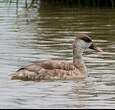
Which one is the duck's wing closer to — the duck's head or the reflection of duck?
the reflection of duck

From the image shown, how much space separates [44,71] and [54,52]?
3.17m

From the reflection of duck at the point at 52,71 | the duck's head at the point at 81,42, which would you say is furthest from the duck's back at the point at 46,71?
the duck's head at the point at 81,42

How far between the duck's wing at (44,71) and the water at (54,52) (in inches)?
9.7

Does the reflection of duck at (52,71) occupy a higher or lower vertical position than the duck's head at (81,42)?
lower

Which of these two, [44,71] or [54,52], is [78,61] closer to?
[44,71]

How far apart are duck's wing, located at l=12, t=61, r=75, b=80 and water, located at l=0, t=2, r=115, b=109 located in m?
0.25

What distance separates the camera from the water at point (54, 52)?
28.6 feet

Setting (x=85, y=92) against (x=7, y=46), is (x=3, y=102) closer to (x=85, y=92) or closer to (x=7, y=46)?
(x=85, y=92)

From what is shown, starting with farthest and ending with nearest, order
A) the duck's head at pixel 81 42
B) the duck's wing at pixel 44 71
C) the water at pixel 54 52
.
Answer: the duck's head at pixel 81 42
the duck's wing at pixel 44 71
the water at pixel 54 52

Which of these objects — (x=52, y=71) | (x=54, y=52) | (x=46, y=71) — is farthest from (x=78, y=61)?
(x=54, y=52)

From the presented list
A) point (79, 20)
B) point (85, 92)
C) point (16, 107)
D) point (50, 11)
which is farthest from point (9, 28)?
point (16, 107)

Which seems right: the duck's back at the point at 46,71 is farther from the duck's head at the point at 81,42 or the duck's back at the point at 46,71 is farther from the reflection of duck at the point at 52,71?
the duck's head at the point at 81,42

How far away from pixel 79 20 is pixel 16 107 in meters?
13.2

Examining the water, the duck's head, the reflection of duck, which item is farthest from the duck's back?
the duck's head
